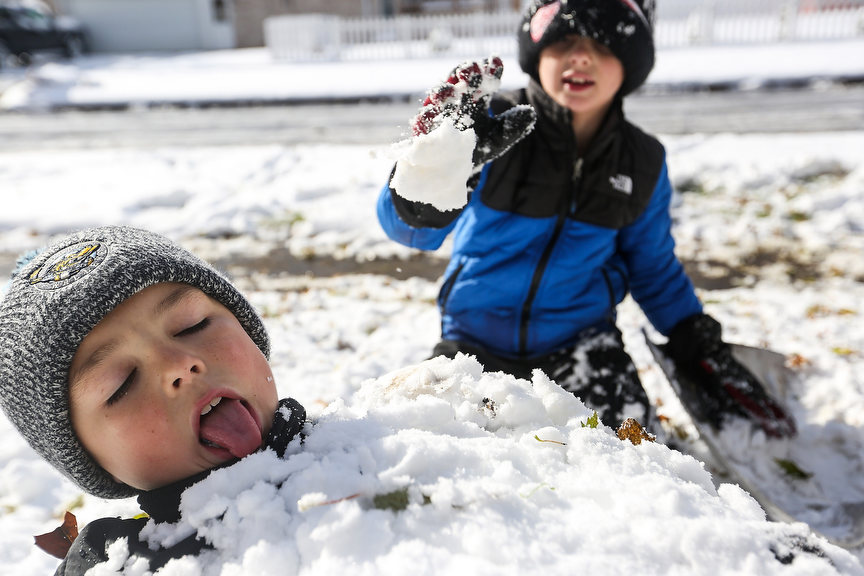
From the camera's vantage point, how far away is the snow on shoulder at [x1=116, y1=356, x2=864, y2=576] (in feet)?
2.93

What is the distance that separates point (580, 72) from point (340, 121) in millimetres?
7169

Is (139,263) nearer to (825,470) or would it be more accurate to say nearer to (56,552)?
(56,552)

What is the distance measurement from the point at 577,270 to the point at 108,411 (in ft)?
5.12

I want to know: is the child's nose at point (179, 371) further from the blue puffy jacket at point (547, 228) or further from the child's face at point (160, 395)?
the blue puffy jacket at point (547, 228)

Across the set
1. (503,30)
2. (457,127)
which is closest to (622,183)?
(457,127)

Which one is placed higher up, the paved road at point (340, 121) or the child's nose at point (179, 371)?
the child's nose at point (179, 371)

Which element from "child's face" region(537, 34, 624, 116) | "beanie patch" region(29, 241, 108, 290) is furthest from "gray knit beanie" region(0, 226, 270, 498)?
"child's face" region(537, 34, 624, 116)

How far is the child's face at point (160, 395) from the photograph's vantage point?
1.19 m

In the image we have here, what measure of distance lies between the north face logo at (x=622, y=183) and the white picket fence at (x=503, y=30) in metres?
13.0

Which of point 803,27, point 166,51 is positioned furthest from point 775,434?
point 166,51

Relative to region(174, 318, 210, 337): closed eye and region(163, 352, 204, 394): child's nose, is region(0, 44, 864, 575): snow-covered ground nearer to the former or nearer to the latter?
region(163, 352, 204, 394): child's nose

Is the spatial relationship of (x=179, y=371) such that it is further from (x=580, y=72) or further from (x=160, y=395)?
(x=580, y=72)

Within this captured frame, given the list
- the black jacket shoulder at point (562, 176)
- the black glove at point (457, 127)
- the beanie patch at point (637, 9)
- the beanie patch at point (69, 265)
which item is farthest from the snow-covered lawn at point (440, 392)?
the beanie patch at point (637, 9)

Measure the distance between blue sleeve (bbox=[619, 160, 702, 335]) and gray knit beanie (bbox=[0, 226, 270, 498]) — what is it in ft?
5.26
